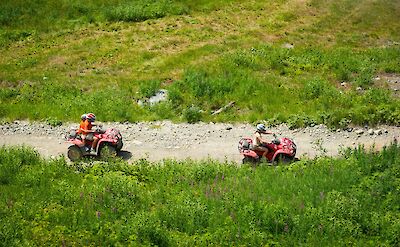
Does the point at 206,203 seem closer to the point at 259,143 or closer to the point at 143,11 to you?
the point at 259,143

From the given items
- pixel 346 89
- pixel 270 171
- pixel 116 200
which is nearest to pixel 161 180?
pixel 116 200

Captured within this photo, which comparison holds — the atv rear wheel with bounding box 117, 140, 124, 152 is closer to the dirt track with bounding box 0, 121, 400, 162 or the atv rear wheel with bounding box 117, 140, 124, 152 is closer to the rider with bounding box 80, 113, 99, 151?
the dirt track with bounding box 0, 121, 400, 162

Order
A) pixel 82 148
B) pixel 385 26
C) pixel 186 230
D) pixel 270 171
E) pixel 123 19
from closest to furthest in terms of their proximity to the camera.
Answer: pixel 186 230, pixel 270 171, pixel 82 148, pixel 385 26, pixel 123 19

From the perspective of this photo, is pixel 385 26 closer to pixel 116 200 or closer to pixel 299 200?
pixel 299 200

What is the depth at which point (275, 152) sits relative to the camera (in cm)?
2328

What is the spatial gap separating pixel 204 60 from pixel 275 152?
43.3ft

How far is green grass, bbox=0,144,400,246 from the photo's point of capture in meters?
17.9

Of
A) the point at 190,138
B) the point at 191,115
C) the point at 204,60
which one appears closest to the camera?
the point at 190,138

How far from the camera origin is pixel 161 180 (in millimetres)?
21938

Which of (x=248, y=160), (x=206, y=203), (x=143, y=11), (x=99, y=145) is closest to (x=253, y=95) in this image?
(x=248, y=160)

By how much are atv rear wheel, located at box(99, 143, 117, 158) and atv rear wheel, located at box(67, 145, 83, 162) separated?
927 mm

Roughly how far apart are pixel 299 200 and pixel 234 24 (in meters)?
23.7

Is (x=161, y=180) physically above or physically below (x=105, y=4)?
below

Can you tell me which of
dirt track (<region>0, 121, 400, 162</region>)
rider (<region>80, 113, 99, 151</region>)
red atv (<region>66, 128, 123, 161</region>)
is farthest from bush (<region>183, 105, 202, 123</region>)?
rider (<region>80, 113, 99, 151</region>)
